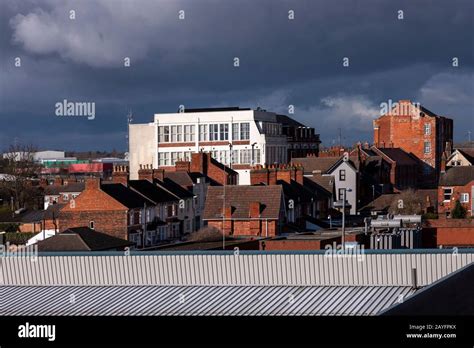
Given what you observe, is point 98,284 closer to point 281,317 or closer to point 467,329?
point 281,317

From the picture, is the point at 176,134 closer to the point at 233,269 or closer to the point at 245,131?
the point at 245,131

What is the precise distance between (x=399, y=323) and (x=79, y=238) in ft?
91.7

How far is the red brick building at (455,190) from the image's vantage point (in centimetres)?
8581

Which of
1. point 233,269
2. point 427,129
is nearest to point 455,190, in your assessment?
point 427,129

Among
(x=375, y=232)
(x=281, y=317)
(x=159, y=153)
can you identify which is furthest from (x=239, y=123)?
(x=281, y=317)

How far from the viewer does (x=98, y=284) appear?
33594 millimetres

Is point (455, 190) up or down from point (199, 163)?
down

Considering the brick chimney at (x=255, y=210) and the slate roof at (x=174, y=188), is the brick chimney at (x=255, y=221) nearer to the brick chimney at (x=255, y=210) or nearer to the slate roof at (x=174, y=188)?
the brick chimney at (x=255, y=210)

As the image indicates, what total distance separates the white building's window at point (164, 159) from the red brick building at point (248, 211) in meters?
37.1

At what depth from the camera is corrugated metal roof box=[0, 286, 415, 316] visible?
93.2 feet

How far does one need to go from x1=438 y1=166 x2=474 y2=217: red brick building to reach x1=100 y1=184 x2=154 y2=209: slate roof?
3168 cm

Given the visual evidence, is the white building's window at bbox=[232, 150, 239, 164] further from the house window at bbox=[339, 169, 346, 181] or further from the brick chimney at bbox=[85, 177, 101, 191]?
the brick chimney at bbox=[85, 177, 101, 191]

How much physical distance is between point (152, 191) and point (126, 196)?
478cm

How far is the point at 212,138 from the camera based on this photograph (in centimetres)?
9656
